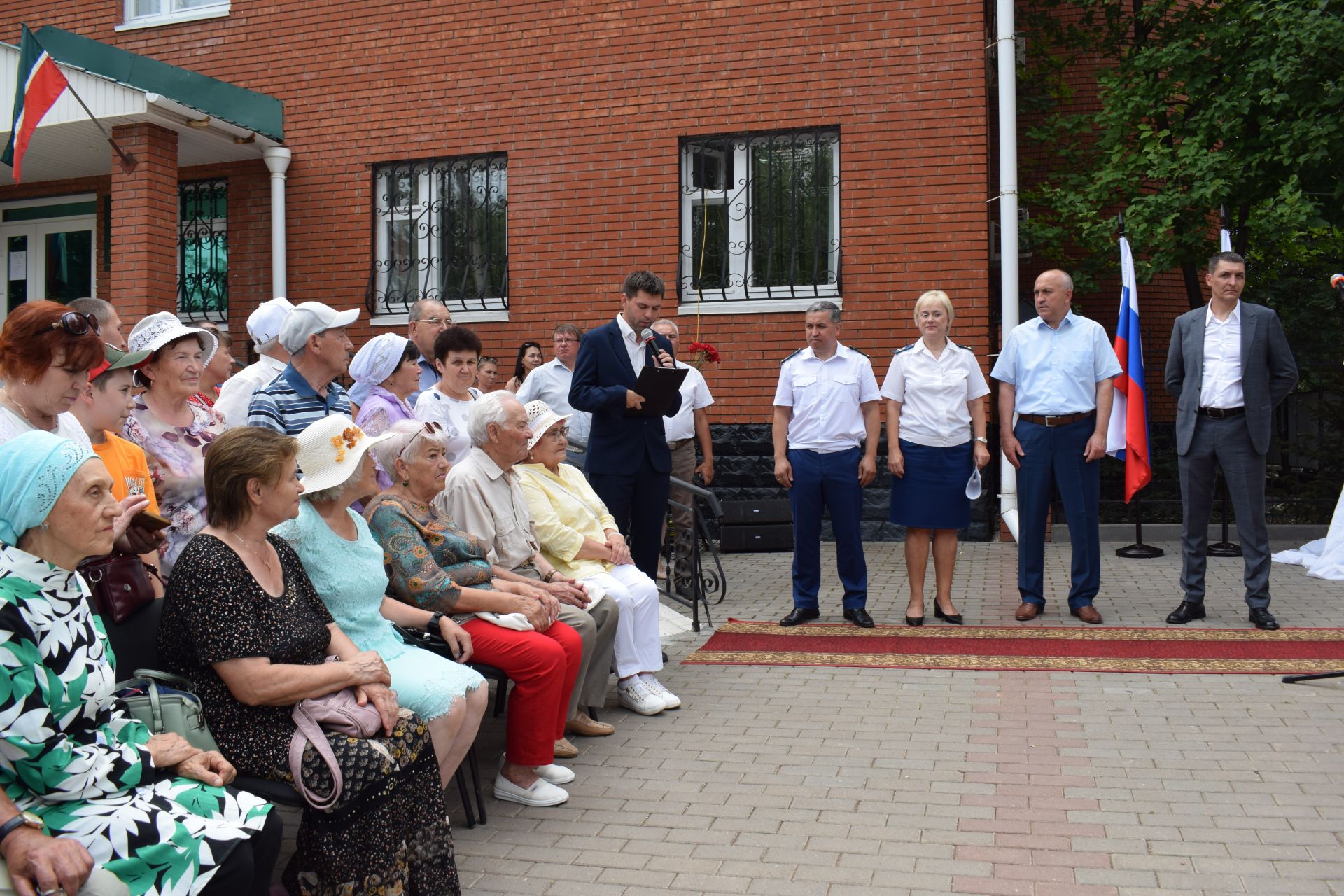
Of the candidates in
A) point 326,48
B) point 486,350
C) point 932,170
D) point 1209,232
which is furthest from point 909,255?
point 326,48

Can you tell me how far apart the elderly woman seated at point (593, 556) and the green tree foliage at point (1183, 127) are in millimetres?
7185

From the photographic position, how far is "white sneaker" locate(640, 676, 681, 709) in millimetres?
5730

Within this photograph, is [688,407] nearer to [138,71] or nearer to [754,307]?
[754,307]

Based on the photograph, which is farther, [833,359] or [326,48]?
[326,48]

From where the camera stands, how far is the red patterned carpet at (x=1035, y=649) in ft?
20.8

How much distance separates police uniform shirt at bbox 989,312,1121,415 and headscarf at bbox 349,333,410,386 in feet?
12.6

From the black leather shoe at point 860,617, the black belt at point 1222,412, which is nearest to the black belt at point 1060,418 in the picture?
the black belt at point 1222,412

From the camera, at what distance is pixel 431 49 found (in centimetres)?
1221

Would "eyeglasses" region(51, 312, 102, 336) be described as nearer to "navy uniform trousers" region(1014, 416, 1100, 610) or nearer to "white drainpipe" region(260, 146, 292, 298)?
"navy uniform trousers" region(1014, 416, 1100, 610)

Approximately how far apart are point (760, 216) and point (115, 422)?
811cm

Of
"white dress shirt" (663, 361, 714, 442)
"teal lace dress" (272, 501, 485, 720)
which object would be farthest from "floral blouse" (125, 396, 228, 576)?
"white dress shirt" (663, 361, 714, 442)

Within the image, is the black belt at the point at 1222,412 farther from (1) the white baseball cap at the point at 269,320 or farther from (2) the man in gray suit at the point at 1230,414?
(1) the white baseball cap at the point at 269,320

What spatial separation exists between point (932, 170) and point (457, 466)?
703cm

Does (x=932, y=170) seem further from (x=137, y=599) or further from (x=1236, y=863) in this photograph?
(x=137, y=599)
